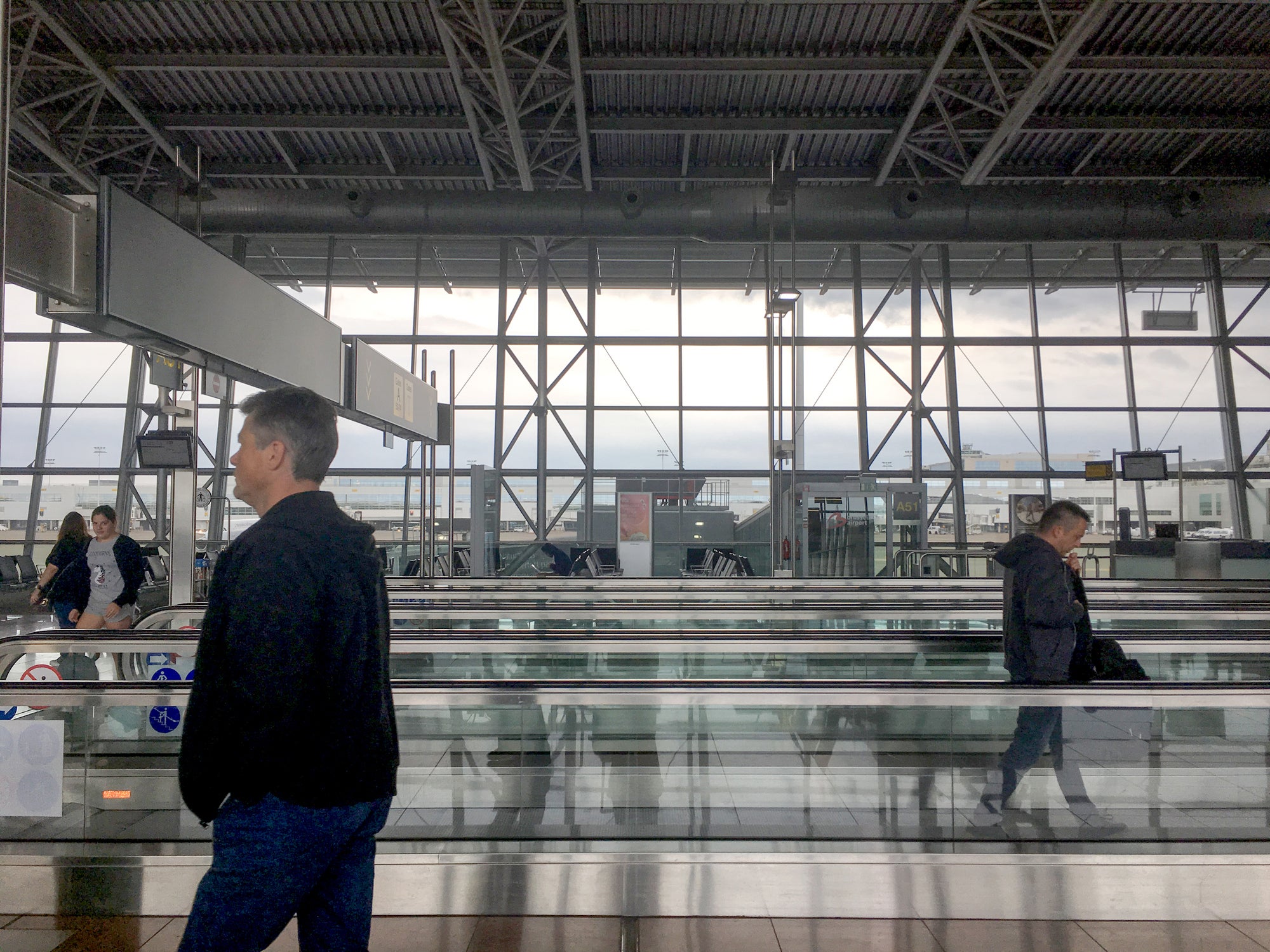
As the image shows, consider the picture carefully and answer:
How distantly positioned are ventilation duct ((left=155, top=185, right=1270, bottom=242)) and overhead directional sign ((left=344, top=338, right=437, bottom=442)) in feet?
11.7

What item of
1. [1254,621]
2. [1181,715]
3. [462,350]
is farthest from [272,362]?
[462,350]

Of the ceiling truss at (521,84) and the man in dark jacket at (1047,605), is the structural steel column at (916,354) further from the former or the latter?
the man in dark jacket at (1047,605)

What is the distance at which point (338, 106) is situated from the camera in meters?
10.9

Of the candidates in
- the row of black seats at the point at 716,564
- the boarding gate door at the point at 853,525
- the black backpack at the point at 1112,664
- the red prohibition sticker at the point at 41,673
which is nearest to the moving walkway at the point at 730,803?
the black backpack at the point at 1112,664

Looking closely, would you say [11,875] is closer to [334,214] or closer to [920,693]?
[920,693]

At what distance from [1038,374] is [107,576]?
1452cm

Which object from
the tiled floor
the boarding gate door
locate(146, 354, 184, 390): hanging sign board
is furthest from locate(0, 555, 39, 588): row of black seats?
the boarding gate door

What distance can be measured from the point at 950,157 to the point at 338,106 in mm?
8583

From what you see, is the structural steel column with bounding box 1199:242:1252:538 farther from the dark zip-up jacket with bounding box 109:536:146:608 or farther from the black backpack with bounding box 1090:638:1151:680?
the dark zip-up jacket with bounding box 109:536:146:608

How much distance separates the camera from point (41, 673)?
13.1 feet

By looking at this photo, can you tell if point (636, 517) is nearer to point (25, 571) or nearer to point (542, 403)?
point (542, 403)

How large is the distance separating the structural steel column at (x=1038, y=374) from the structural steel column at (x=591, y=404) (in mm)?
7963

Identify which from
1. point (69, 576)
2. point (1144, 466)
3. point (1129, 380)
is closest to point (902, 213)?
point (1144, 466)

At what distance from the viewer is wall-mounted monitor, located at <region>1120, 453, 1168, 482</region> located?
34.9 feet
